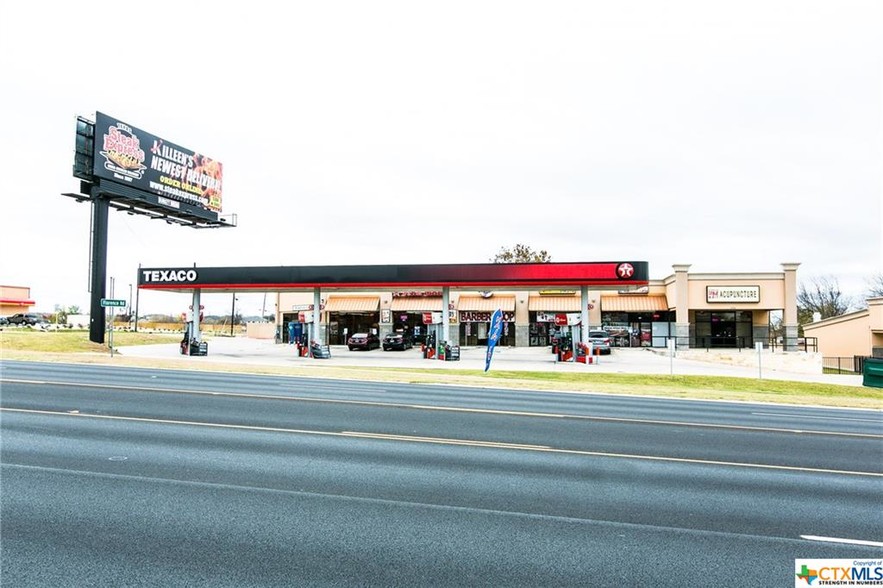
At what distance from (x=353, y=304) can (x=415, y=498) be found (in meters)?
47.9

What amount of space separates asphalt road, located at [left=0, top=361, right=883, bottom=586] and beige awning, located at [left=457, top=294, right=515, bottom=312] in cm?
3864

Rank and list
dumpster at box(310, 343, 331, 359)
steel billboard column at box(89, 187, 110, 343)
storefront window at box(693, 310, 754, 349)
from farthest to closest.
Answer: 1. storefront window at box(693, 310, 754, 349)
2. steel billboard column at box(89, 187, 110, 343)
3. dumpster at box(310, 343, 331, 359)

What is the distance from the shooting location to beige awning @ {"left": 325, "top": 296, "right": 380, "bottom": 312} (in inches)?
2082

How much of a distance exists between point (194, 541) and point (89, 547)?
0.83m

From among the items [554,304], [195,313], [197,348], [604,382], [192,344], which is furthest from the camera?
[554,304]

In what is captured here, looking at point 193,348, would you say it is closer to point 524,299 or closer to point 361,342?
point 361,342

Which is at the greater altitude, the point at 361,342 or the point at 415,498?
the point at 361,342

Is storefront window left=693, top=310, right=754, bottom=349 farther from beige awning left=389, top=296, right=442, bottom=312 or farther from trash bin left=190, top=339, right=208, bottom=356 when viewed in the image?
trash bin left=190, top=339, right=208, bottom=356

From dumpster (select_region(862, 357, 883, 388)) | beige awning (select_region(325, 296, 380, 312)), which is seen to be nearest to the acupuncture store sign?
dumpster (select_region(862, 357, 883, 388))

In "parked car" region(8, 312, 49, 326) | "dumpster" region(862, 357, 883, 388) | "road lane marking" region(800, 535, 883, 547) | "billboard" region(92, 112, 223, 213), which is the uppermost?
"billboard" region(92, 112, 223, 213)

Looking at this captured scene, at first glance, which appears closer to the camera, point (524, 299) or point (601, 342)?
point (601, 342)

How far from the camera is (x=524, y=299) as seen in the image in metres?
51.4

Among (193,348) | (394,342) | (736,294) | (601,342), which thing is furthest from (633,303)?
(193,348)

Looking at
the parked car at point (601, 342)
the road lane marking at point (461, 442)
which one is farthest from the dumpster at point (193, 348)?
the parked car at point (601, 342)
